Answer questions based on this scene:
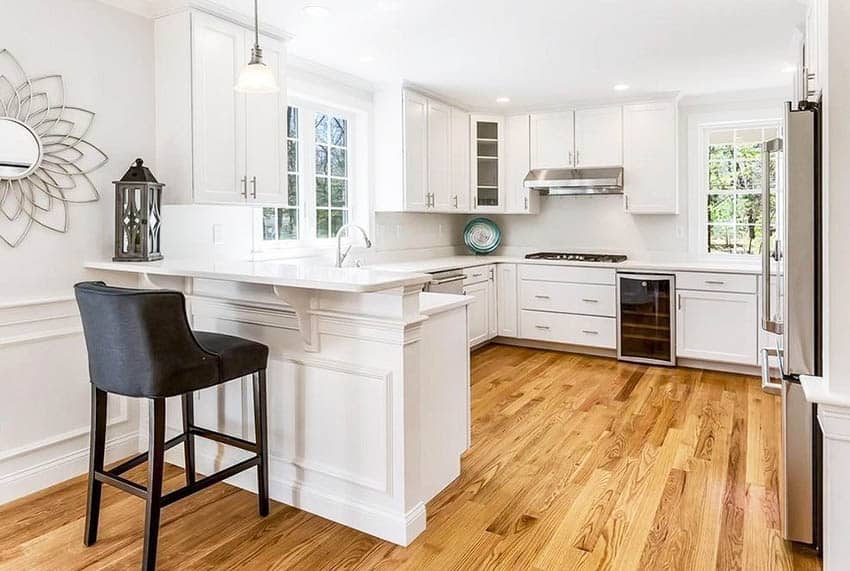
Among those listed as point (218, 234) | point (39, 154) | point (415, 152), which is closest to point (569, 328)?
point (415, 152)

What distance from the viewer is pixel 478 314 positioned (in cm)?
534

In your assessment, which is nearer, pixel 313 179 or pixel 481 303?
pixel 313 179

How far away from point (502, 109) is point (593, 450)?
3.66 m

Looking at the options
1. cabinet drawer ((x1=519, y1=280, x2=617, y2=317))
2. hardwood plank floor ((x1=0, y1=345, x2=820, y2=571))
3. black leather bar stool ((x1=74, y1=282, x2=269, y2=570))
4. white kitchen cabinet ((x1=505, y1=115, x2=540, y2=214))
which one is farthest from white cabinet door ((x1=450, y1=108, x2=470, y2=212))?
black leather bar stool ((x1=74, y1=282, x2=269, y2=570))

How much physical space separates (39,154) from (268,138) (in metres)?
1.15

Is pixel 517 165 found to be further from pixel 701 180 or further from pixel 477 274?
pixel 701 180

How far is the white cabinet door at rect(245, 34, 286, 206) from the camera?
330cm

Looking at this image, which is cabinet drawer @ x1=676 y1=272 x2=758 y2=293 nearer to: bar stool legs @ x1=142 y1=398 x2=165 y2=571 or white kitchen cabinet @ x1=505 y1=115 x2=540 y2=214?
white kitchen cabinet @ x1=505 y1=115 x2=540 y2=214

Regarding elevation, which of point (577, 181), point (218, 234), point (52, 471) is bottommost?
point (52, 471)

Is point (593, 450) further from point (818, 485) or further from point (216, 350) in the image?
point (216, 350)

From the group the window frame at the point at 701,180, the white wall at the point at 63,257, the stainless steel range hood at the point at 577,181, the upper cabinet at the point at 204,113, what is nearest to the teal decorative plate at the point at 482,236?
the stainless steel range hood at the point at 577,181

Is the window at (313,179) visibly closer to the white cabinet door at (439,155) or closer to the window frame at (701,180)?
the white cabinet door at (439,155)

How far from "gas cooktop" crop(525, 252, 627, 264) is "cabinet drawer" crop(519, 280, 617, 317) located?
258 mm

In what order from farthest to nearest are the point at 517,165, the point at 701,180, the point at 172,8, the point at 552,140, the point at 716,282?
the point at 517,165 < the point at 552,140 < the point at 701,180 < the point at 716,282 < the point at 172,8
